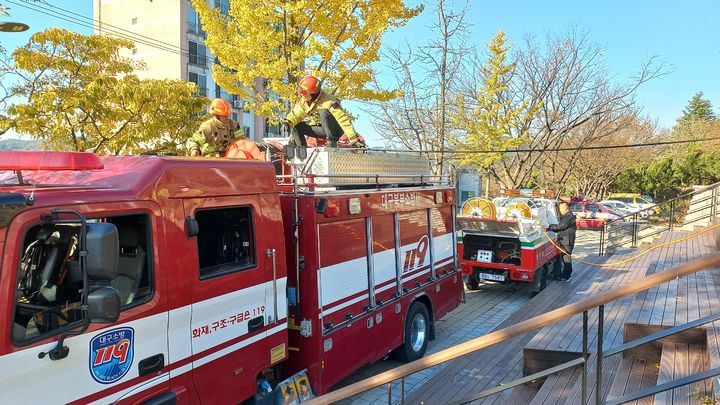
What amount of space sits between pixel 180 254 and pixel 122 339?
0.67 meters

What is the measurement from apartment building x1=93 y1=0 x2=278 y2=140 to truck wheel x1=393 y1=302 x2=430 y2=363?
32.6 metres

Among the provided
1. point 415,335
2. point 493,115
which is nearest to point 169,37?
point 493,115

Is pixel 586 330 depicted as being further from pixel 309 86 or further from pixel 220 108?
pixel 309 86

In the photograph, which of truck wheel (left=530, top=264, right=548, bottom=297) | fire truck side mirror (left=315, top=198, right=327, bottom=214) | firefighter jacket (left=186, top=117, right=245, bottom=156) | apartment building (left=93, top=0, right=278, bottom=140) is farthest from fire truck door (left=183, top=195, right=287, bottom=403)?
apartment building (left=93, top=0, right=278, bottom=140)

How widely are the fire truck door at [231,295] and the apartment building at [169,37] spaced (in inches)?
1362

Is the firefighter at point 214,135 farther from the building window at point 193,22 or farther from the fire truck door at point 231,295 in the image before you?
the building window at point 193,22

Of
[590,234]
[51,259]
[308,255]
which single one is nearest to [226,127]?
[308,255]

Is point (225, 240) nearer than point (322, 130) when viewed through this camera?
Yes

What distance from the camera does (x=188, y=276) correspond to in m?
3.60

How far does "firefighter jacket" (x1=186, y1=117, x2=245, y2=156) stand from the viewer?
5621mm

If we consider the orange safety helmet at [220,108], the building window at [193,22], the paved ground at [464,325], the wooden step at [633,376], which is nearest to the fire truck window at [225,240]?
the orange safety helmet at [220,108]

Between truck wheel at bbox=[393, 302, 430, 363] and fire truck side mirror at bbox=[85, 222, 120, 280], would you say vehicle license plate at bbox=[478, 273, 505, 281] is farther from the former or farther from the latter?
fire truck side mirror at bbox=[85, 222, 120, 280]

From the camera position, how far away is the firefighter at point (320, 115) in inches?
248

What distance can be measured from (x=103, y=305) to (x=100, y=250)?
0.32 m
